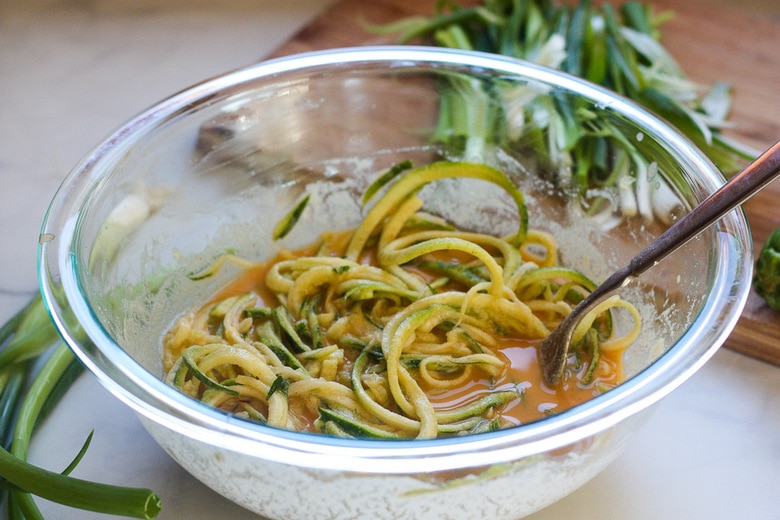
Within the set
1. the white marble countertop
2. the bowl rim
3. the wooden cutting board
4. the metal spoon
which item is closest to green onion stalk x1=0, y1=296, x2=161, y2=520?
the white marble countertop

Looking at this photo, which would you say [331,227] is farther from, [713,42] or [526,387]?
[713,42]

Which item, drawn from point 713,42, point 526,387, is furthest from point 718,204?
point 713,42

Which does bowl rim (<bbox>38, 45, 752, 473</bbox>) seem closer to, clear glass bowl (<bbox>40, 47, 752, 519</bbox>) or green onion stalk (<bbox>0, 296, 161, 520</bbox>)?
clear glass bowl (<bbox>40, 47, 752, 519</bbox>)

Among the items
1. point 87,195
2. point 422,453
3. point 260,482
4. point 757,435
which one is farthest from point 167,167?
point 757,435

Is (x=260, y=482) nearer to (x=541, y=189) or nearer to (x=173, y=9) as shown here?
(x=541, y=189)

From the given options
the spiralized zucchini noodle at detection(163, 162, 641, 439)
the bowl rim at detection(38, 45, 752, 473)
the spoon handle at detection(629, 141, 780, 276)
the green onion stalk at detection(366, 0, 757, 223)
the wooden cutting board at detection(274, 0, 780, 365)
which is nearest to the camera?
the bowl rim at detection(38, 45, 752, 473)

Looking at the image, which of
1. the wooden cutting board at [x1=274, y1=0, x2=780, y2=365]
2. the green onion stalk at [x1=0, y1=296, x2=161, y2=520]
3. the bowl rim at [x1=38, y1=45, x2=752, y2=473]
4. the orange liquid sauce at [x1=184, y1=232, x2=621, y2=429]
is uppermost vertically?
the bowl rim at [x1=38, y1=45, x2=752, y2=473]

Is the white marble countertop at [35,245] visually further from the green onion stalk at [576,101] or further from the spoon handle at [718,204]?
the green onion stalk at [576,101]
